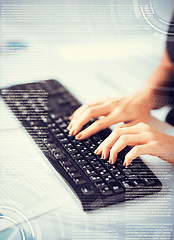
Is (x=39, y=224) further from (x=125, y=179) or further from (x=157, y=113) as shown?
(x=157, y=113)

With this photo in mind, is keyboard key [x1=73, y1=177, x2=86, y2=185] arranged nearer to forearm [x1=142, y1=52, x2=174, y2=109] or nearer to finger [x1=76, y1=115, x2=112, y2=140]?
finger [x1=76, y1=115, x2=112, y2=140]

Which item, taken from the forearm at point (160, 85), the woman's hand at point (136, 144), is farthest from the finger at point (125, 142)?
the forearm at point (160, 85)

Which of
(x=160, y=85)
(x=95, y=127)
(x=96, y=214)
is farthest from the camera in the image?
(x=160, y=85)

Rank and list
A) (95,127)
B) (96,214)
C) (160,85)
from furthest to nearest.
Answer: (160,85)
(95,127)
(96,214)

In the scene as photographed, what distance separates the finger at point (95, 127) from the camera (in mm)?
438

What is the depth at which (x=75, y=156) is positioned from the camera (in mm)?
393

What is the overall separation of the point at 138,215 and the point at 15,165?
175 mm

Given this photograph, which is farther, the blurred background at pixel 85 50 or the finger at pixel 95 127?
the finger at pixel 95 127

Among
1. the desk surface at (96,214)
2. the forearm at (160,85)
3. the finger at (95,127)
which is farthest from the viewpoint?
the forearm at (160,85)

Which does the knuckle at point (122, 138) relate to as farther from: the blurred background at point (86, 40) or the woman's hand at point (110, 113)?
the blurred background at point (86, 40)

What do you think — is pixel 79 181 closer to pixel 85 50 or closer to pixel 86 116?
pixel 86 116

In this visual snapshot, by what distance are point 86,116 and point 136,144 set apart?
106 millimetres

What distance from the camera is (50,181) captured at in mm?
366
